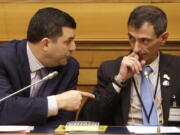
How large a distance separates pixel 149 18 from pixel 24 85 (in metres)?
0.81

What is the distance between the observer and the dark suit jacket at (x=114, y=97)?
86.4 inches

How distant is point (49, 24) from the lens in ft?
7.64

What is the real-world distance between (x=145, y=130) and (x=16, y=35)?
4.76ft

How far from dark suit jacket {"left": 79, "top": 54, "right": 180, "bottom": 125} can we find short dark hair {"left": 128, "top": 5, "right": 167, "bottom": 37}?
189 millimetres

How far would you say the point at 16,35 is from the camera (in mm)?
2924

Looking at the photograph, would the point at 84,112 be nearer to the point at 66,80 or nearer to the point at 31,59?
the point at 66,80

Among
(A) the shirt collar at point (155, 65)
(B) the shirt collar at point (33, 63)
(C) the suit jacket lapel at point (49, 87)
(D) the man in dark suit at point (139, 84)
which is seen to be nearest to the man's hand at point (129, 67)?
(D) the man in dark suit at point (139, 84)

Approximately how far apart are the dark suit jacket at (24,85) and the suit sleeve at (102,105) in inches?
4.2

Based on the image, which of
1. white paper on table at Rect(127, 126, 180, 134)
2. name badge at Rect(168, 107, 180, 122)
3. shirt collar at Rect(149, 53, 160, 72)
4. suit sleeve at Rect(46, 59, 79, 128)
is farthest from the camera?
shirt collar at Rect(149, 53, 160, 72)

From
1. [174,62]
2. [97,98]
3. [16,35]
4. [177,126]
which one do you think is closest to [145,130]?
[177,126]

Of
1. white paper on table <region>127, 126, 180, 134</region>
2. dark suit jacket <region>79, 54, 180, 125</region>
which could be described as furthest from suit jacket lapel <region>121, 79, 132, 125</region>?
white paper on table <region>127, 126, 180, 134</region>

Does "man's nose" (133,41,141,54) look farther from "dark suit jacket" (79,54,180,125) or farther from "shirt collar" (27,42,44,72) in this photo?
"shirt collar" (27,42,44,72)

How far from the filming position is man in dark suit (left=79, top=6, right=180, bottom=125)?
219cm

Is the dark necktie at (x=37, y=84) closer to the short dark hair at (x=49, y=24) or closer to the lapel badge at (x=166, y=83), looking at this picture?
the short dark hair at (x=49, y=24)
